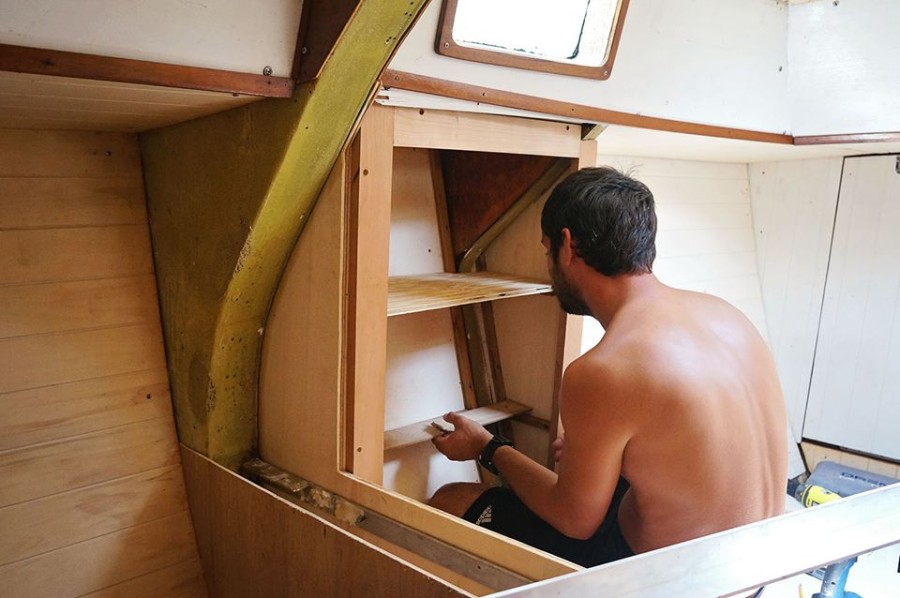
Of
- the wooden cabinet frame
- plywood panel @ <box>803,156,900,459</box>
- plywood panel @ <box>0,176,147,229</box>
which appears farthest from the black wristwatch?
plywood panel @ <box>803,156,900,459</box>

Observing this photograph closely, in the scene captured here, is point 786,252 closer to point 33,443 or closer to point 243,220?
point 243,220

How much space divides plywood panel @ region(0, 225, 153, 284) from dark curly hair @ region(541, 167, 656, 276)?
827mm

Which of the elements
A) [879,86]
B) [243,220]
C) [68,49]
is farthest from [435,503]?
[879,86]

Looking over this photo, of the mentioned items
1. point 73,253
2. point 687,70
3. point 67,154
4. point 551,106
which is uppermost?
point 687,70

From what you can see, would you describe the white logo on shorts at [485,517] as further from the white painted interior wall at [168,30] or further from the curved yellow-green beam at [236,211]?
the white painted interior wall at [168,30]

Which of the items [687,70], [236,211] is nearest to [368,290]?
[236,211]

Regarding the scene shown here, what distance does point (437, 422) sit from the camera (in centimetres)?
173

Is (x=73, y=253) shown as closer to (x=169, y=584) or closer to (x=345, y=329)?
(x=345, y=329)

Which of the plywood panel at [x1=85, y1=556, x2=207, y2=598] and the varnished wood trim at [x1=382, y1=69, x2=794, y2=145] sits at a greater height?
the varnished wood trim at [x1=382, y1=69, x2=794, y2=145]

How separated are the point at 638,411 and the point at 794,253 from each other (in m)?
1.99

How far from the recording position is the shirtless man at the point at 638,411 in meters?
1.17

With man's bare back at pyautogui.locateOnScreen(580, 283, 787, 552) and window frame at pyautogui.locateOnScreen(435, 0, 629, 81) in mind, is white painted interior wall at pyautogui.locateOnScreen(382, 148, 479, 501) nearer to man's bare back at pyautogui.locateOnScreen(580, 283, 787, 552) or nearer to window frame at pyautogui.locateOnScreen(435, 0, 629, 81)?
window frame at pyautogui.locateOnScreen(435, 0, 629, 81)

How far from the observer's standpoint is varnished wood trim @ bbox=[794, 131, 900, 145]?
2170 millimetres

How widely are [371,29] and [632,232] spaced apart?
0.64 metres
